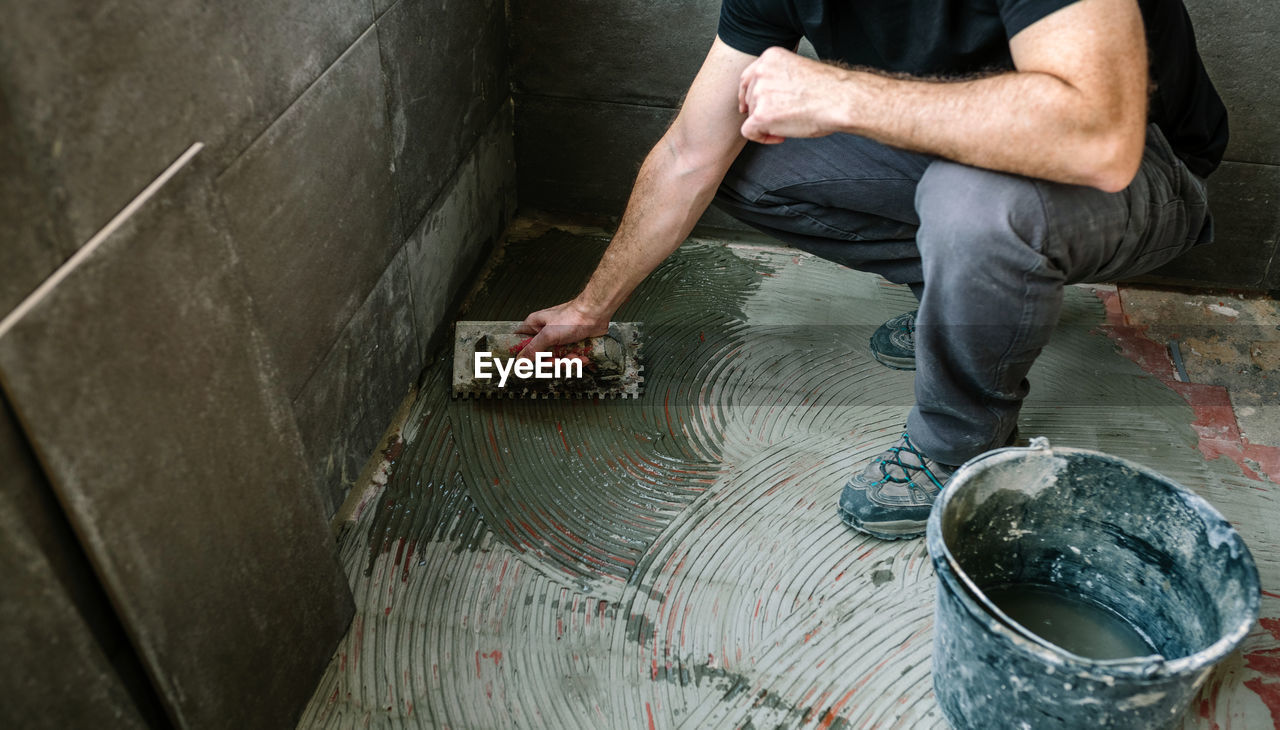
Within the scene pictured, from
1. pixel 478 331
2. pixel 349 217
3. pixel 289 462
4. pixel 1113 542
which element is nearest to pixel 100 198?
pixel 289 462

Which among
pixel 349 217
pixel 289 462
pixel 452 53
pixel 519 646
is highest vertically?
pixel 452 53

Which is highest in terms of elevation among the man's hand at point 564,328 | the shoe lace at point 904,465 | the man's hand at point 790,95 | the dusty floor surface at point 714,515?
the man's hand at point 790,95

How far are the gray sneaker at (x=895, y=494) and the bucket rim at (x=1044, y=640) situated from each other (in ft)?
1.10

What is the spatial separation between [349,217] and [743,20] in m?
0.78

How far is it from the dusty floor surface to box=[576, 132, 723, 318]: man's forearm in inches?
11.0

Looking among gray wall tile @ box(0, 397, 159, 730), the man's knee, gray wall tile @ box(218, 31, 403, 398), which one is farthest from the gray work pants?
gray wall tile @ box(0, 397, 159, 730)

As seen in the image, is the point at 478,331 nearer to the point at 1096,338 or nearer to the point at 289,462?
the point at 289,462

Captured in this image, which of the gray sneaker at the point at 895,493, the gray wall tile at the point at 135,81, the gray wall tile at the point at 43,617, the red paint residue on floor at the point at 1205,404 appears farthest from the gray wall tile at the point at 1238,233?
the gray wall tile at the point at 43,617

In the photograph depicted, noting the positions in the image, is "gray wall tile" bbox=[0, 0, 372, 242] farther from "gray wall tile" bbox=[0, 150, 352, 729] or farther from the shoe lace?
the shoe lace

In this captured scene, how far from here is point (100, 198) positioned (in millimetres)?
1061

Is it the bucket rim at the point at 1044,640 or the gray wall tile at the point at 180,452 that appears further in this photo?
the bucket rim at the point at 1044,640

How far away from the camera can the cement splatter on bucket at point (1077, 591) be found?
1234 mm

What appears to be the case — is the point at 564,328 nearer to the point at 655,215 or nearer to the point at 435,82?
the point at 655,215

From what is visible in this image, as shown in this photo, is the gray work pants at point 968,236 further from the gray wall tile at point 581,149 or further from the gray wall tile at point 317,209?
the gray wall tile at point 317,209
